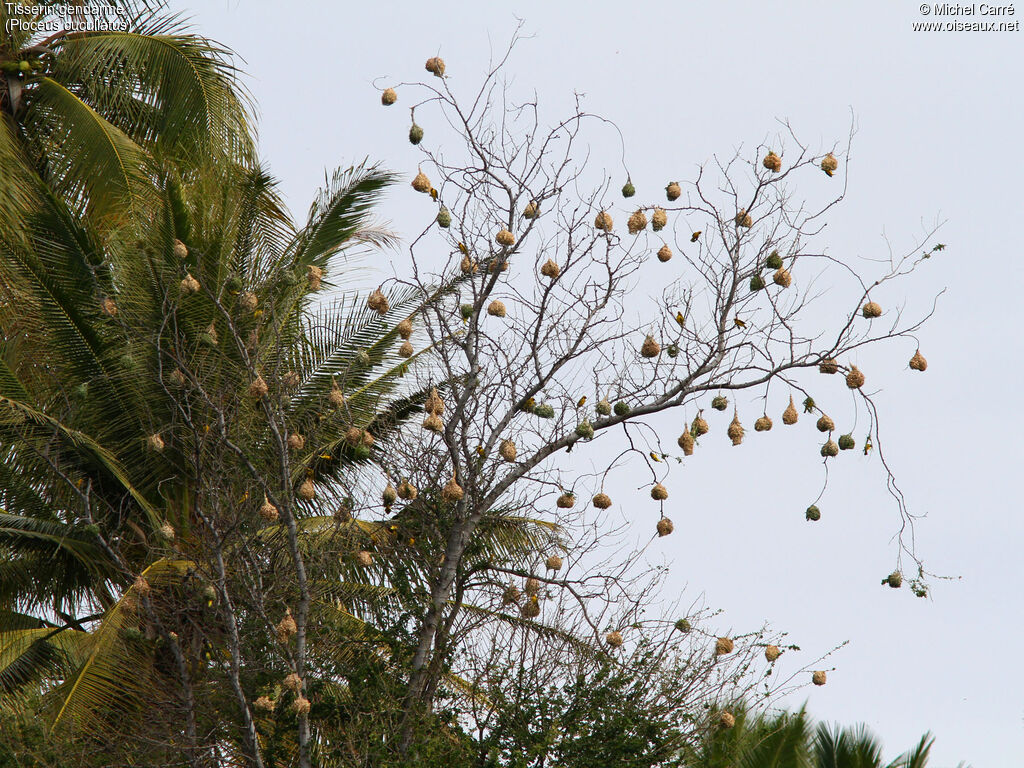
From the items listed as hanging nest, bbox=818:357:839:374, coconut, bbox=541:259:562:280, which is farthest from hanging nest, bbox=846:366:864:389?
coconut, bbox=541:259:562:280

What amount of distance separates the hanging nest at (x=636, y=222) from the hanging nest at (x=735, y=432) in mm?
1310

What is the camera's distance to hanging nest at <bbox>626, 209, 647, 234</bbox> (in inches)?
300

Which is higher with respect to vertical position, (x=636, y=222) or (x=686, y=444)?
(x=636, y=222)

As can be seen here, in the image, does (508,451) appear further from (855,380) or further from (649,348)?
(855,380)

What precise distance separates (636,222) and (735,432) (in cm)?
144

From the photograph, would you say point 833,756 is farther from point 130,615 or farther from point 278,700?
point 130,615

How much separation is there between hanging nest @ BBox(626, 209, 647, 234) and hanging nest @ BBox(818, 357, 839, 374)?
4.61ft

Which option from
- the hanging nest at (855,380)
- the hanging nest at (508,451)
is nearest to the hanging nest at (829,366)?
the hanging nest at (855,380)

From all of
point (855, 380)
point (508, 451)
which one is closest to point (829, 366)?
point (855, 380)

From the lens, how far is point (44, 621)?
1026cm

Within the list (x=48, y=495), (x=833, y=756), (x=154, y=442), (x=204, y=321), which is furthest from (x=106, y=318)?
(x=833, y=756)

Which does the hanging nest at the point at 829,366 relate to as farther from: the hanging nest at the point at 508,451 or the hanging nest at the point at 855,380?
the hanging nest at the point at 508,451

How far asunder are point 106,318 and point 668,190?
4.72 metres

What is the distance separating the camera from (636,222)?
7637 mm
